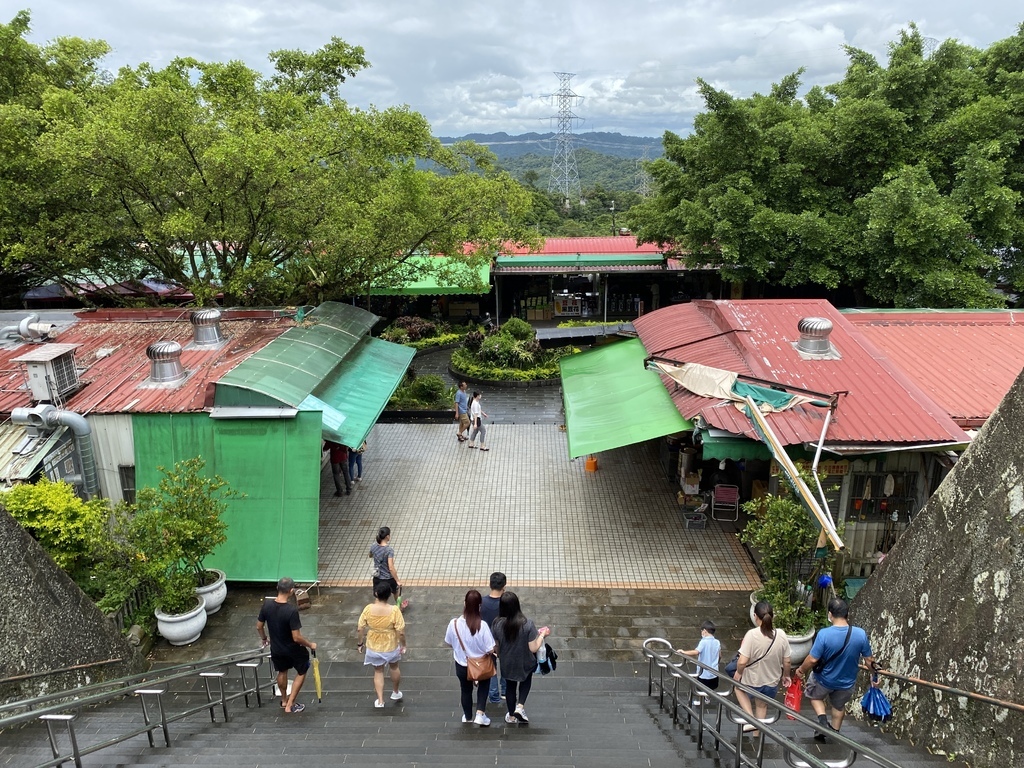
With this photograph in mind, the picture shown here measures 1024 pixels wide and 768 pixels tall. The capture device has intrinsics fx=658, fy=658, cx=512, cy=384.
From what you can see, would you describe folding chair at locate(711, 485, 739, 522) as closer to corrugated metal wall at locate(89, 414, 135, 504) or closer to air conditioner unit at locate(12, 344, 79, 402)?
corrugated metal wall at locate(89, 414, 135, 504)

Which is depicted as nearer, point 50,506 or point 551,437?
point 50,506

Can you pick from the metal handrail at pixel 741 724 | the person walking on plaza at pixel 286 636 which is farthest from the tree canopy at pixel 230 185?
the metal handrail at pixel 741 724

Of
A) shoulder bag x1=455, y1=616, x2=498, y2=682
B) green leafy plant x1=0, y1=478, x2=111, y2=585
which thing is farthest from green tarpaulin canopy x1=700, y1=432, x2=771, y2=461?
green leafy plant x1=0, y1=478, x2=111, y2=585

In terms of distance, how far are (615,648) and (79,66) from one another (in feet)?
67.7

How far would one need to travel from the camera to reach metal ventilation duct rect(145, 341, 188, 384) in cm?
1158

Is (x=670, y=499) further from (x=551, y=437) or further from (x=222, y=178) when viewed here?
(x=222, y=178)

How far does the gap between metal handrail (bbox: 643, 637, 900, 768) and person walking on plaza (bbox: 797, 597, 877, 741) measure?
1.66 feet

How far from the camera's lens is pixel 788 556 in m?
8.40

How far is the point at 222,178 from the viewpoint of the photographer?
1372 cm

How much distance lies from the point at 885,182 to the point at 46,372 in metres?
20.6

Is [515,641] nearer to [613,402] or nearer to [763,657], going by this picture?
[763,657]

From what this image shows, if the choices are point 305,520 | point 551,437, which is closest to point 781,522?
point 305,520

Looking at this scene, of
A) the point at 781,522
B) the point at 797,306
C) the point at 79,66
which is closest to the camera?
the point at 781,522

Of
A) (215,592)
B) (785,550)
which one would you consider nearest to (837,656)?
(785,550)
